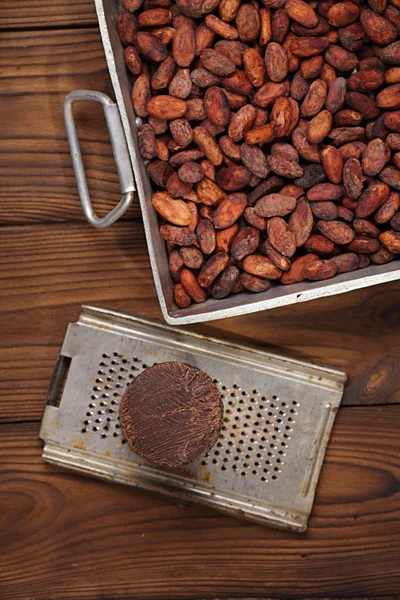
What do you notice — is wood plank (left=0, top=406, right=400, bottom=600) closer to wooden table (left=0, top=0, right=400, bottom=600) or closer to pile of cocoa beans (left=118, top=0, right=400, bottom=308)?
wooden table (left=0, top=0, right=400, bottom=600)

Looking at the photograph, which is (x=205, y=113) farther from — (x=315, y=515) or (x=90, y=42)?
(x=315, y=515)

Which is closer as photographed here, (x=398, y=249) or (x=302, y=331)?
(x=398, y=249)

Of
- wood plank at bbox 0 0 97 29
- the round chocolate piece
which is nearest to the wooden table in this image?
wood plank at bbox 0 0 97 29

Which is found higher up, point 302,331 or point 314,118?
point 314,118

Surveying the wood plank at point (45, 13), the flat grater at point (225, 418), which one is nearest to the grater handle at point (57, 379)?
the flat grater at point (225, 418)

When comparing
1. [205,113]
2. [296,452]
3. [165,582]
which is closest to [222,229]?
[205,113]

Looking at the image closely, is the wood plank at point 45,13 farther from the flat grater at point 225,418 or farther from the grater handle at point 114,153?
the flat grater at point 225,418
